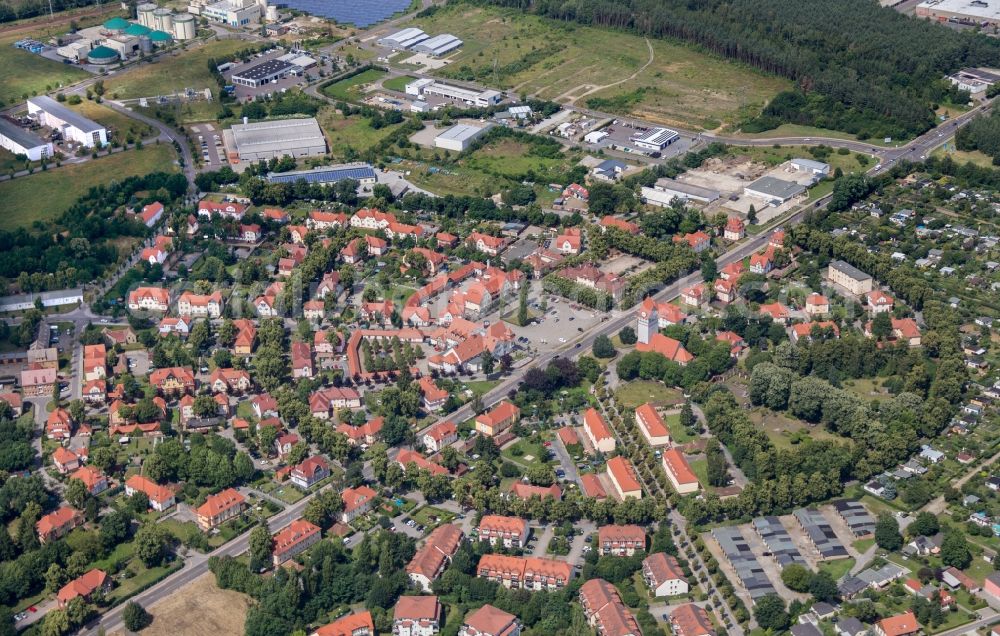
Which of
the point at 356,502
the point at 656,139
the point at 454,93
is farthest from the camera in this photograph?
Result: the point at 454,93

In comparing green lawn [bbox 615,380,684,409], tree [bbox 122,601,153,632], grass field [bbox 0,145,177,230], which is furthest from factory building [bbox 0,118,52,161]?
tree [bbox 122,601,153,632]

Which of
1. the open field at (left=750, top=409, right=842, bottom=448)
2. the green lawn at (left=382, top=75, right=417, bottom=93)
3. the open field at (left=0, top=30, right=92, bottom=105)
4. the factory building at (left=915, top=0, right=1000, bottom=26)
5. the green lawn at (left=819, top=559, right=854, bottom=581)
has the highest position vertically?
the factory building at (left=915, top=0, right=1000, bottom=26)

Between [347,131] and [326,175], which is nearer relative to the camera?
[326,175]

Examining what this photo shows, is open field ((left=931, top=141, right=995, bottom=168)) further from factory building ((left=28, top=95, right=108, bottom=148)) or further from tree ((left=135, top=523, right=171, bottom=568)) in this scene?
tree ((left=135, top=523, right=171, bottom=568))

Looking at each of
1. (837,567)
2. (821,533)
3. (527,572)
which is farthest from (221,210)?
(837,567)

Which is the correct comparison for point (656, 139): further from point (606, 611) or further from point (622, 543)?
point (606, 611)

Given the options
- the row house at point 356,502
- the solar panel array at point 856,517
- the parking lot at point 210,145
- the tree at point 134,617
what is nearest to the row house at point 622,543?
the solar panel array at point 856,517

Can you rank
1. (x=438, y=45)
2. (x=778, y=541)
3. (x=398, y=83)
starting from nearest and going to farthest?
1. (x=778, y=541)
2. (x=398, y=83)
3. (x=438, y=45)
